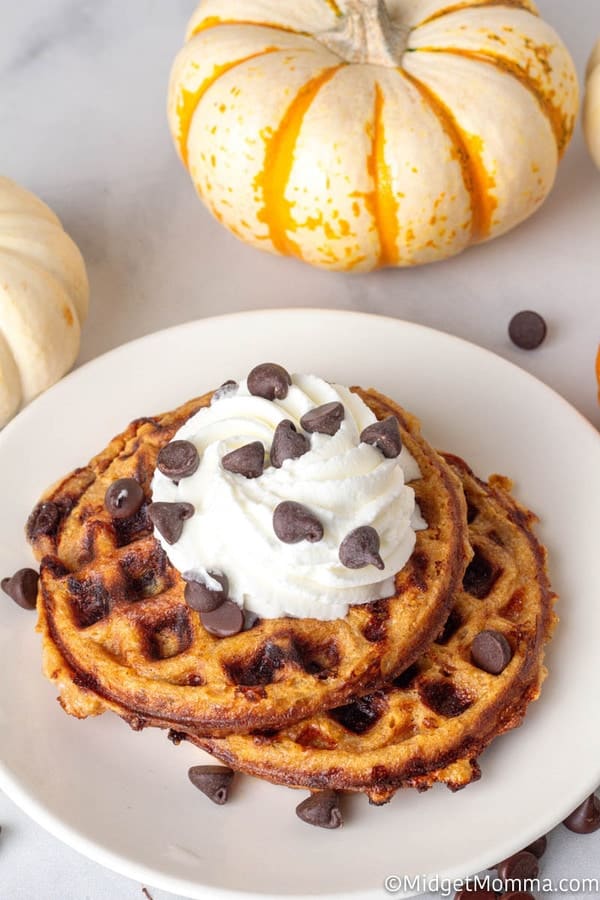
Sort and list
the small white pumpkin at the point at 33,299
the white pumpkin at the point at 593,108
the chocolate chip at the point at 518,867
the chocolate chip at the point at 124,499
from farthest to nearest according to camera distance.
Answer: the white pumpkin at the point at 593,108 < the small white pumpkin at the point at 33,299 < the chocolate chip at the point at 124,499 < the chocolate chip at the point at 518,867

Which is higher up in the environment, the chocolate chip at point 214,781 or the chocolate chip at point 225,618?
the chocolate chip at point 225,618

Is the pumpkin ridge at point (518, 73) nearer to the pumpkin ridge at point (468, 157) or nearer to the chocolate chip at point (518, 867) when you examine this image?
the pumpkin ridge at point (468, 157)

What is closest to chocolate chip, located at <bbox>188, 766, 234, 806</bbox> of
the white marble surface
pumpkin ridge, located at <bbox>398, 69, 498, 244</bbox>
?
the white marble surface

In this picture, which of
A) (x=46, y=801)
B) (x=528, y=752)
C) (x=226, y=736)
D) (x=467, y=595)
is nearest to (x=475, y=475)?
(x=467, y=595)

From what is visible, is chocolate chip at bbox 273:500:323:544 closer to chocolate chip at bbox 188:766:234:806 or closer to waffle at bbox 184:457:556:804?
waffle at bbox 184:457:556:804

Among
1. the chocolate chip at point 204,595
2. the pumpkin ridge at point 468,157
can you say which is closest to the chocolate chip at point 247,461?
the chocolate chip at point 204,595

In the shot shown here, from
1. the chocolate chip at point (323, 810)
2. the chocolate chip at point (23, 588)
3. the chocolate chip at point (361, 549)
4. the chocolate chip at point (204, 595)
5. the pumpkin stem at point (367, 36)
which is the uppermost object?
the pumpkin stem at point (367, 36)

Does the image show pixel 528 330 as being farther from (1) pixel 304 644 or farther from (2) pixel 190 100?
(1) pixel 304 644
